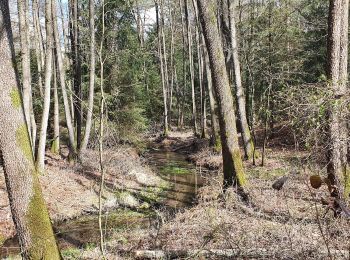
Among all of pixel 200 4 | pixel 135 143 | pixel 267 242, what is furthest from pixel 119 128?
pixel 267 242

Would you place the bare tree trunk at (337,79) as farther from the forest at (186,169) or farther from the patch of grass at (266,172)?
the patch of grass at (266,172)

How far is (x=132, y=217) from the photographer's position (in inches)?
420

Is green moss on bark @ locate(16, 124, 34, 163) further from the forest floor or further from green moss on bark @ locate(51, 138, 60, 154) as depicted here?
green moss on bark @ locate(51, 138, 60, 154)

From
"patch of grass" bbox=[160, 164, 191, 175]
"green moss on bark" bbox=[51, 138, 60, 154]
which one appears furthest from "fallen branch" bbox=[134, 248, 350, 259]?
"green moss on bark" bbox=[51, 138, 60, 154]

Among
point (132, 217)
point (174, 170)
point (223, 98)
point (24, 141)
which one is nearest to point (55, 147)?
point (174, 170)

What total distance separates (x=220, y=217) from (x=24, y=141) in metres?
4.33

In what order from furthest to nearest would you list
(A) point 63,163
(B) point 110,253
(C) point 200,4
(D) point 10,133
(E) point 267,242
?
(A) point 63,163 → (C) point 200,4 → (B) point 110,253 → (E) point 267,242 → (D) point 10,133

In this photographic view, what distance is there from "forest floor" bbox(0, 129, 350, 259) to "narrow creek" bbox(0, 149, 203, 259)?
0.47 meters

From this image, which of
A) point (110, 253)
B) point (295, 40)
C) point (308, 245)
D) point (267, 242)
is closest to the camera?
point (308, 245)

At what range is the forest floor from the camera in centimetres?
564

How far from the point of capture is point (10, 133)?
197 inches

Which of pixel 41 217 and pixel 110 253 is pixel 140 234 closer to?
pixel 110 253

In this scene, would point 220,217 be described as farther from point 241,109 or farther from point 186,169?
point 186,169

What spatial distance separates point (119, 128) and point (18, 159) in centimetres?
1417
